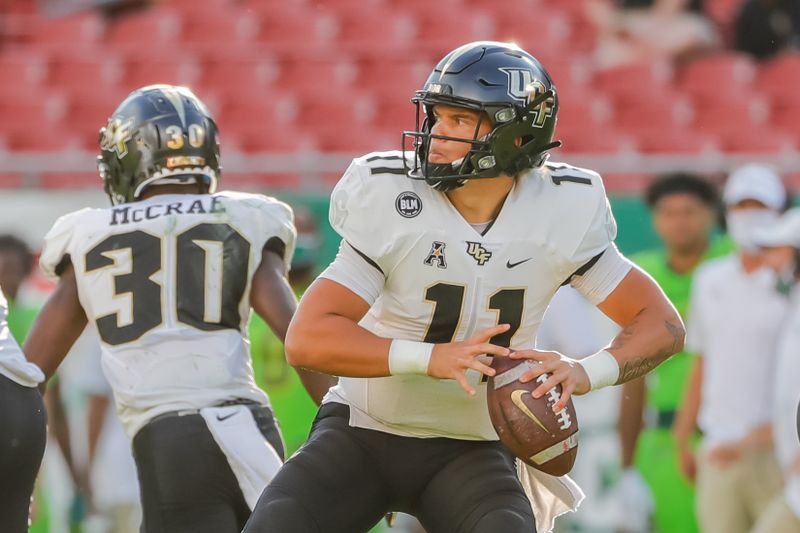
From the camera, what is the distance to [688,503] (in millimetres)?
7547

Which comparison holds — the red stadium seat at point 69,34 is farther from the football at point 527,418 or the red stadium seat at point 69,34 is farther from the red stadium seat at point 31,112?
the football at point 527,418

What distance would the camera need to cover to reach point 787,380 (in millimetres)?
6660

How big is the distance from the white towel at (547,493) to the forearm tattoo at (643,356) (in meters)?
0.41

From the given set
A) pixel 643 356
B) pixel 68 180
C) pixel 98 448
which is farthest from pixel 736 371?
pixel 68 180

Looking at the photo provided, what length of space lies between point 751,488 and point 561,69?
5.20 meters

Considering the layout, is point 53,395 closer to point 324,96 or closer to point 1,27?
point 324,96

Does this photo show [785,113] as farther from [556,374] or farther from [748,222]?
[556,374]

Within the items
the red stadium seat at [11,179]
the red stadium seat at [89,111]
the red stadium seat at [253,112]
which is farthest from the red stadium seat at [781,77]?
the red stadium seat at [11,179]

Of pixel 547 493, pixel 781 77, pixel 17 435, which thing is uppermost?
pixel 17 435

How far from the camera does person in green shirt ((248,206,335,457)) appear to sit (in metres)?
7.40

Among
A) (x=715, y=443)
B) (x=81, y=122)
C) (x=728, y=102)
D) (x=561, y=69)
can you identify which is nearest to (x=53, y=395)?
(x=715, y=443)

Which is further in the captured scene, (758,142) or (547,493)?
(758,142)

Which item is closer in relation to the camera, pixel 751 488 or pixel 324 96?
pixel 751 488

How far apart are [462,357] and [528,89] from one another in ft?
2.58
